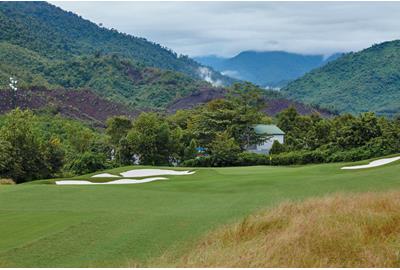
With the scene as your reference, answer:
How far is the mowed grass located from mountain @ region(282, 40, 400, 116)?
386ft

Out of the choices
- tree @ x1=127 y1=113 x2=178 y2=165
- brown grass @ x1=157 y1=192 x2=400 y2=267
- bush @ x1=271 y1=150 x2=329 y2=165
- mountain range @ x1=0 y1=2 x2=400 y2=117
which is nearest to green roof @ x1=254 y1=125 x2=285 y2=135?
tree @ x1=127 y1=113 x2=178 y2=165

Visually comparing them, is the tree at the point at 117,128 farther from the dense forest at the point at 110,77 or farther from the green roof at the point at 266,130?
the dense forest at the point at 110,77

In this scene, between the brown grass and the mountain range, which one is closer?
the brown grass

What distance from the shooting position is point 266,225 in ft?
31.7

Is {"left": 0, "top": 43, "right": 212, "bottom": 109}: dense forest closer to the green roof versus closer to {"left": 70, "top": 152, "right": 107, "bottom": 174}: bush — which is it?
the green roof

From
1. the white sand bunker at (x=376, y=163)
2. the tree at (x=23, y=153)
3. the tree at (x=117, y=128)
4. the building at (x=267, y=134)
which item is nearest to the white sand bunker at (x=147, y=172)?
the white sand bunker at (x=376, y=163)

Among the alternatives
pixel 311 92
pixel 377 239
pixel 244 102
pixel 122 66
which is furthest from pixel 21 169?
pixel 311 92

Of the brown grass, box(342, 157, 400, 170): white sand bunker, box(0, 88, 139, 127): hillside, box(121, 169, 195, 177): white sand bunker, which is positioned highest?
box(0, 88, 139, 127): hillside

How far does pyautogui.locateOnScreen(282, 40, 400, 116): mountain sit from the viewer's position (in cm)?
14650

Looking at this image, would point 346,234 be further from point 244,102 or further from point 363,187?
point 244,102

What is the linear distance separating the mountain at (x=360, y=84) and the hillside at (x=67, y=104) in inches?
2568

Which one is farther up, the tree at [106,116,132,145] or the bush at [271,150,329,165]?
the tree at [106,116,132,145]

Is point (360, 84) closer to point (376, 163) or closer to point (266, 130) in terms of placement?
point (266, 130)

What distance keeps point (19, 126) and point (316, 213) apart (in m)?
33.1
